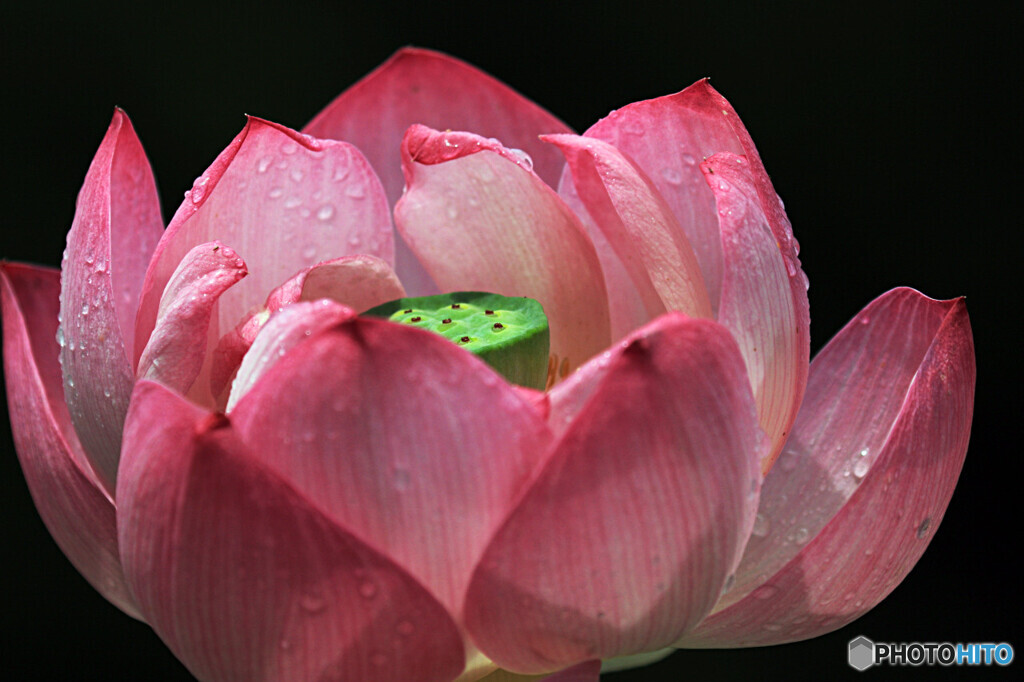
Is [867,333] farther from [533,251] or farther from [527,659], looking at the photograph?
[527,659]

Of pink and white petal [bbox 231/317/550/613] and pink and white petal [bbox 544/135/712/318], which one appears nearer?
pink and white petal [bbox 231/317/550/613]

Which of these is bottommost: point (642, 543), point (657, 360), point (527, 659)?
point (527, 659)

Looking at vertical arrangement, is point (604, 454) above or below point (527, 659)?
above

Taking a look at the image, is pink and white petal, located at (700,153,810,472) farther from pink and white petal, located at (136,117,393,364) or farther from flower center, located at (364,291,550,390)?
pink and white petal, located at (136,117,393,364)

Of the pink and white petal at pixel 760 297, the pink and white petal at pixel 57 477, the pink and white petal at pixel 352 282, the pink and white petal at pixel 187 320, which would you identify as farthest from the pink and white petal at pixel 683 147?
the pink and white petal at pixel 57 477

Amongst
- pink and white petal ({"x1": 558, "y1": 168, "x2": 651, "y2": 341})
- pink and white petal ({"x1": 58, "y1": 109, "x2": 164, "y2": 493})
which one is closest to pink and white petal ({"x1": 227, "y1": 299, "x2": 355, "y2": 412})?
pink and white petal ({"x1": 58, "y1": 109, "x2": 164, "y2": 493})

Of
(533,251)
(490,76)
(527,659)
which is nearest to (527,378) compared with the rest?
(533,251)

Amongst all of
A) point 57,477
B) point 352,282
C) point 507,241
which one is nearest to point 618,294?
point 507,241
